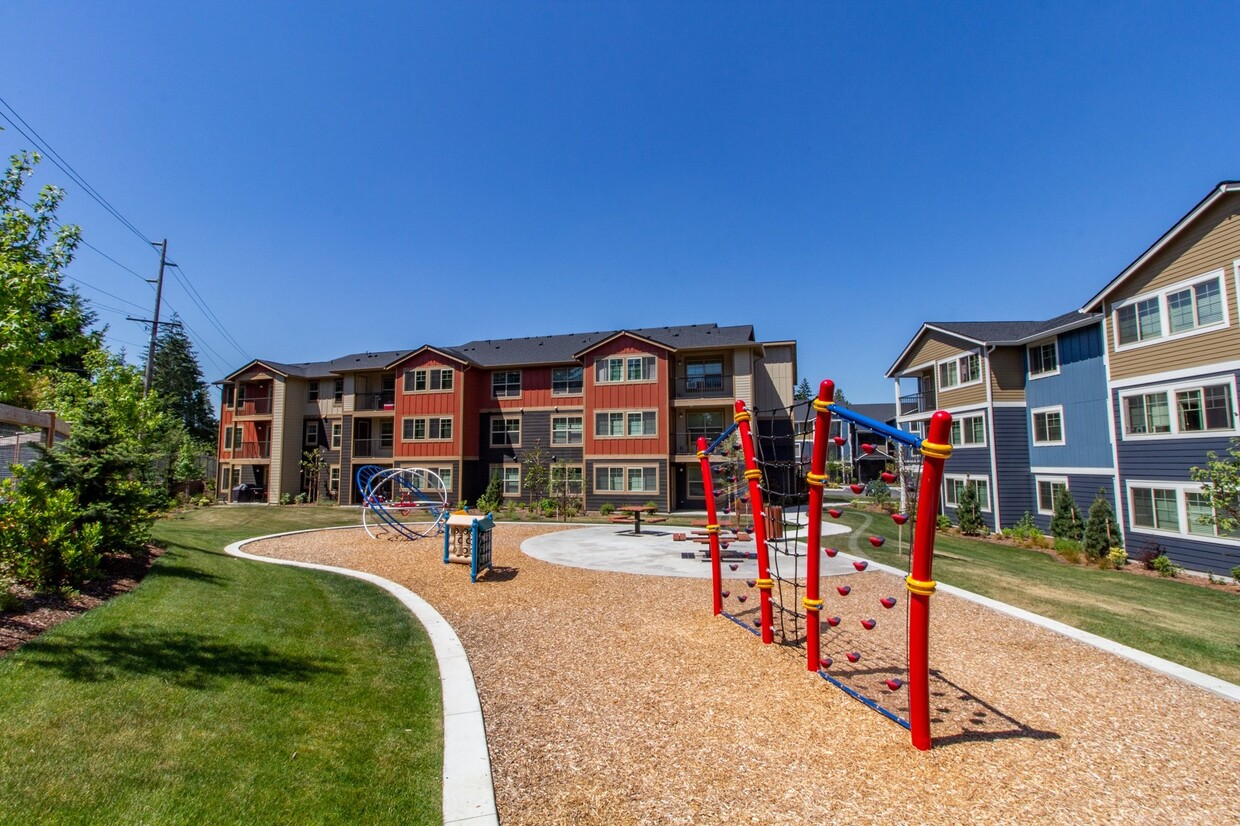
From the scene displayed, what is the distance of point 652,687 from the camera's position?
6137 millimetres

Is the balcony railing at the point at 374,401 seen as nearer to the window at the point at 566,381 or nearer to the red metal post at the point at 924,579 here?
the window at the point at 566,381

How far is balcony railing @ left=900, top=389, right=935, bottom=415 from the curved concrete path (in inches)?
1063

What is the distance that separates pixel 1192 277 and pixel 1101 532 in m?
7.73

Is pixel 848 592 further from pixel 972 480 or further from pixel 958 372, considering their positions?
pixel 958 372

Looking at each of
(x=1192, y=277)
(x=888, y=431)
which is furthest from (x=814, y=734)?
(x=1192, y=277)

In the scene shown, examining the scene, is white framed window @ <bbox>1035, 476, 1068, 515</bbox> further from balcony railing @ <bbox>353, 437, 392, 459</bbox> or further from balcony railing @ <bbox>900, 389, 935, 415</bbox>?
balcony railing @ <bbox>353, 437, 392, 459</bbox>

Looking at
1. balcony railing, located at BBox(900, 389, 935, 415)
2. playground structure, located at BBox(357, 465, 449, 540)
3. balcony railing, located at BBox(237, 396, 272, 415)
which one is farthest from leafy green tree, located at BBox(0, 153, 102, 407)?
balcony railing, located at BBox(237, 396, 272, 415)

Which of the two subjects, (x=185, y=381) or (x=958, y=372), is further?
(x=185, y=381)

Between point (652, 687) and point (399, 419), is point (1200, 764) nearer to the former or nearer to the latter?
point (652, 687)

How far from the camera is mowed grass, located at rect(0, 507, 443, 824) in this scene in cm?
340

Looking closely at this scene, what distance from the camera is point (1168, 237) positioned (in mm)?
15875

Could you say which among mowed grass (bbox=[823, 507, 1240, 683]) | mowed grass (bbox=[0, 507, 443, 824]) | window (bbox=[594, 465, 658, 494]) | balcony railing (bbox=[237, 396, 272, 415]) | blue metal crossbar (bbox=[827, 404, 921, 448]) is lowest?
mowed grass (bbox=[823, 507, 1240, 683])

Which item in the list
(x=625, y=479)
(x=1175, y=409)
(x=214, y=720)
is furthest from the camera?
(x=625, y=479)

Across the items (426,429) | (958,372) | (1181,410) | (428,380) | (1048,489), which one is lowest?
(1048,489)
